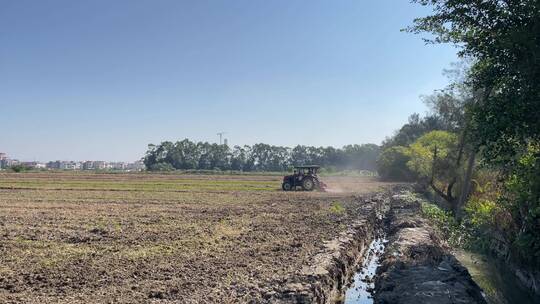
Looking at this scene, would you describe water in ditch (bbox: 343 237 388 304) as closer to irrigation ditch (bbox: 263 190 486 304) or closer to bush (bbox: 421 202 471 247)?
irrigation ditch (bbox: 263 190 486 304)

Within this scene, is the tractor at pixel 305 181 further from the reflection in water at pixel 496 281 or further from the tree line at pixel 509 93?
the tree line at pixel 509 93

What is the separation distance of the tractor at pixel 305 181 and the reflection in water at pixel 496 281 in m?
21.3

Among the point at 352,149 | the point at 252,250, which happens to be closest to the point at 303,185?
the point at 252,250

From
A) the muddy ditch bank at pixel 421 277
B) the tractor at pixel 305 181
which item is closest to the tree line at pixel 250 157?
the tractor at pixel 305 181

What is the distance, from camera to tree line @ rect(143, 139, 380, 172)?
418 ft

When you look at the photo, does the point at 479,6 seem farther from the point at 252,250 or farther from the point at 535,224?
the point at 252,250

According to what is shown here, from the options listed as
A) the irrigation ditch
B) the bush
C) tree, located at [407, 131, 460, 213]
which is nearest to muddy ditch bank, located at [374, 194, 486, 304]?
the irrigation ditch

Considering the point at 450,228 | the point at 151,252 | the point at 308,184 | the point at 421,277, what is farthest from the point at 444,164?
the point at 151,252

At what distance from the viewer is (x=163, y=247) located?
1133 cm

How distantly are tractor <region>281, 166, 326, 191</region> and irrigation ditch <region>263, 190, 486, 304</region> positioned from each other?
19.9m

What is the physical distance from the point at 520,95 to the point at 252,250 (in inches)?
268

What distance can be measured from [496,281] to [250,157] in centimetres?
12783

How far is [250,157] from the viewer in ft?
455

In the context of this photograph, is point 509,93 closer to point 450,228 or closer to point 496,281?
point 496,281
